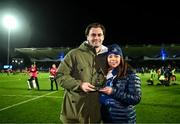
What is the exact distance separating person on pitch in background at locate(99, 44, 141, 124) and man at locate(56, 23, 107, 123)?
0.12 metres

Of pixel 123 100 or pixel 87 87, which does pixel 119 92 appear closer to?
pixel 123 100

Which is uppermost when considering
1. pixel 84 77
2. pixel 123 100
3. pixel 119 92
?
pixel 84 77

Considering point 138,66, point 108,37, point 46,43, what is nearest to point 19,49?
point 46,43

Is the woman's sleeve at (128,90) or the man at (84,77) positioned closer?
the woman's sleeve at (128,90)

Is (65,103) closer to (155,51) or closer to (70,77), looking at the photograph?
(70,77)

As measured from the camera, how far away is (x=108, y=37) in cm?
7938

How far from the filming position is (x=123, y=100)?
432 cm

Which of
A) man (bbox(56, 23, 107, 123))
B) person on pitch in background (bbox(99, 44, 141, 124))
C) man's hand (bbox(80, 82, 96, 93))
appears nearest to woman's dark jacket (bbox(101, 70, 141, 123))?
person on pitch in background (bbox(99, 44, 141, 124))

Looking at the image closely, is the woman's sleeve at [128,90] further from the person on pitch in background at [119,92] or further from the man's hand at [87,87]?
the man's hand at [87,87]

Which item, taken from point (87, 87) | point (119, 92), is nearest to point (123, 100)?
point (119, 92)

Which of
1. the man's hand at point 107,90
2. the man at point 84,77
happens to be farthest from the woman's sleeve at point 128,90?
the man at point 84,77

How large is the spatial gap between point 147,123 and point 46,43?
79.6 metres

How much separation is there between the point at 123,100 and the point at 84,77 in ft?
1.92

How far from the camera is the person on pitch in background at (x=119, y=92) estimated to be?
434 centimetres
